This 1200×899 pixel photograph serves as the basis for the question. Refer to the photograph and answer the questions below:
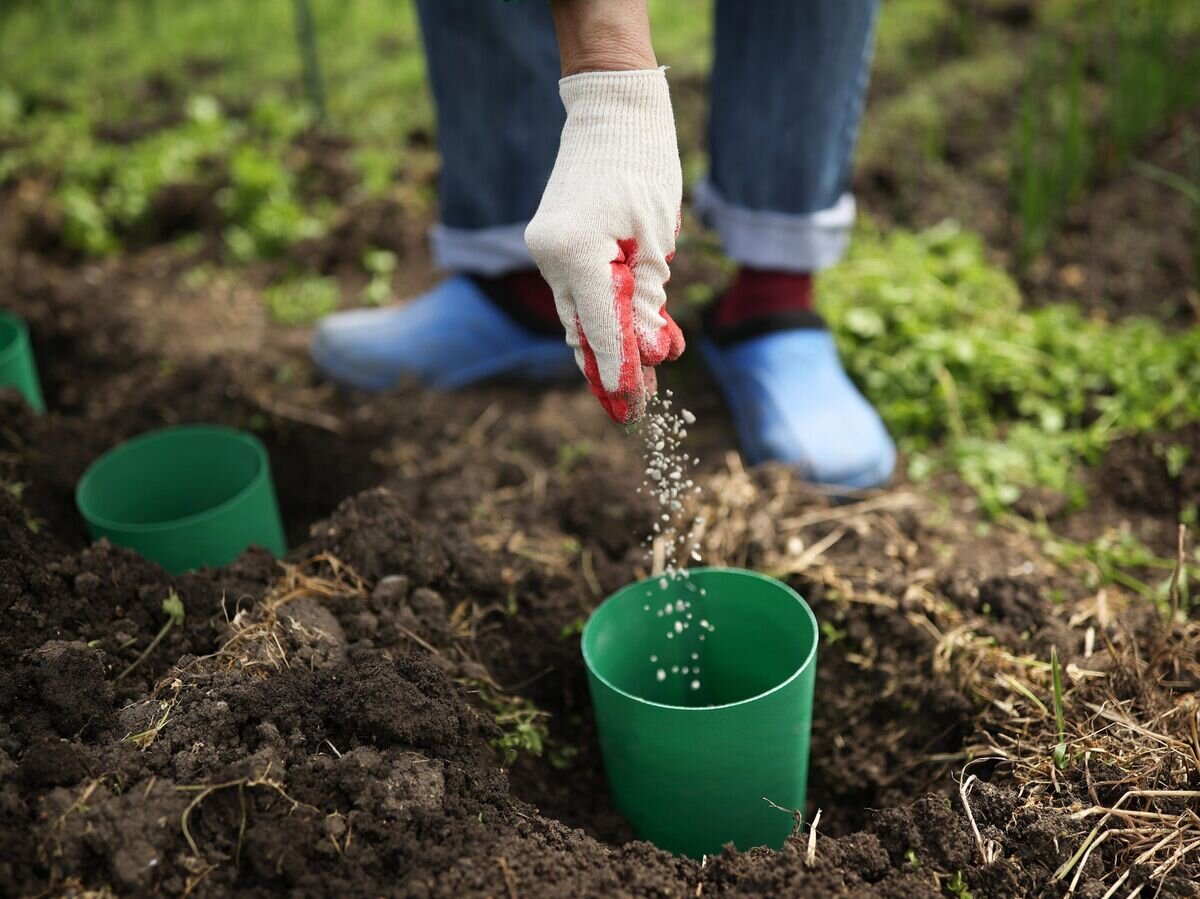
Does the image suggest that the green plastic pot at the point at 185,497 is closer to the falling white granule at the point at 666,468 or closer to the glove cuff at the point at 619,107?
the falling white granule at the point at 666,468

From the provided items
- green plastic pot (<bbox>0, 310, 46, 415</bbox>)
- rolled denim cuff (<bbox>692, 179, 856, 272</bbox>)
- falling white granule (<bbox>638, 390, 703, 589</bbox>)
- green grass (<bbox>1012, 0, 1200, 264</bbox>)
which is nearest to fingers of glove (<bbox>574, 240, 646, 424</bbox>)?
falling white granule (<bbox>638, 390, 703, 589</bbox>)

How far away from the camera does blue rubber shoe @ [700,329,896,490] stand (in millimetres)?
2195

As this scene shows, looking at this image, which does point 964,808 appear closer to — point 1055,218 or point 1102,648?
point 1102,648

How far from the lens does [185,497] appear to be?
2104 millimetres

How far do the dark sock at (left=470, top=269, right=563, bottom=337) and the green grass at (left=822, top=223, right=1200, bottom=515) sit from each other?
659 mm

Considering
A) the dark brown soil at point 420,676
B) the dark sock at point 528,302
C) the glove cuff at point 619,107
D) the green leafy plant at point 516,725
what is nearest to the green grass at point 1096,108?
the dark brown soil at point 420,676

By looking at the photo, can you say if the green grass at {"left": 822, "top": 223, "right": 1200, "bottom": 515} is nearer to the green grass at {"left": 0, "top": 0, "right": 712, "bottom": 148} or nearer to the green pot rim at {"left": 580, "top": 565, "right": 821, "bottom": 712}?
the green pot rim at {"left": 580, "top": 565, "right": 821, "bottom": 712}

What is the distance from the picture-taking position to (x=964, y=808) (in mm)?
1389

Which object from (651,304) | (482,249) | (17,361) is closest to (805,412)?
(482,249)

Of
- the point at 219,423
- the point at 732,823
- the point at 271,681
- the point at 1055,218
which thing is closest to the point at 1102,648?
the point at 732,823

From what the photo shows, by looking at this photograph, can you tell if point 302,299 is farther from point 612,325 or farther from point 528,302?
point 612,325

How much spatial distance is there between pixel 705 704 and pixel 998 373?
1.11 m

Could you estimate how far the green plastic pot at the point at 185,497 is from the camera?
69.9 inches

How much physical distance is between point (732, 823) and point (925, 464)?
3.48ft
